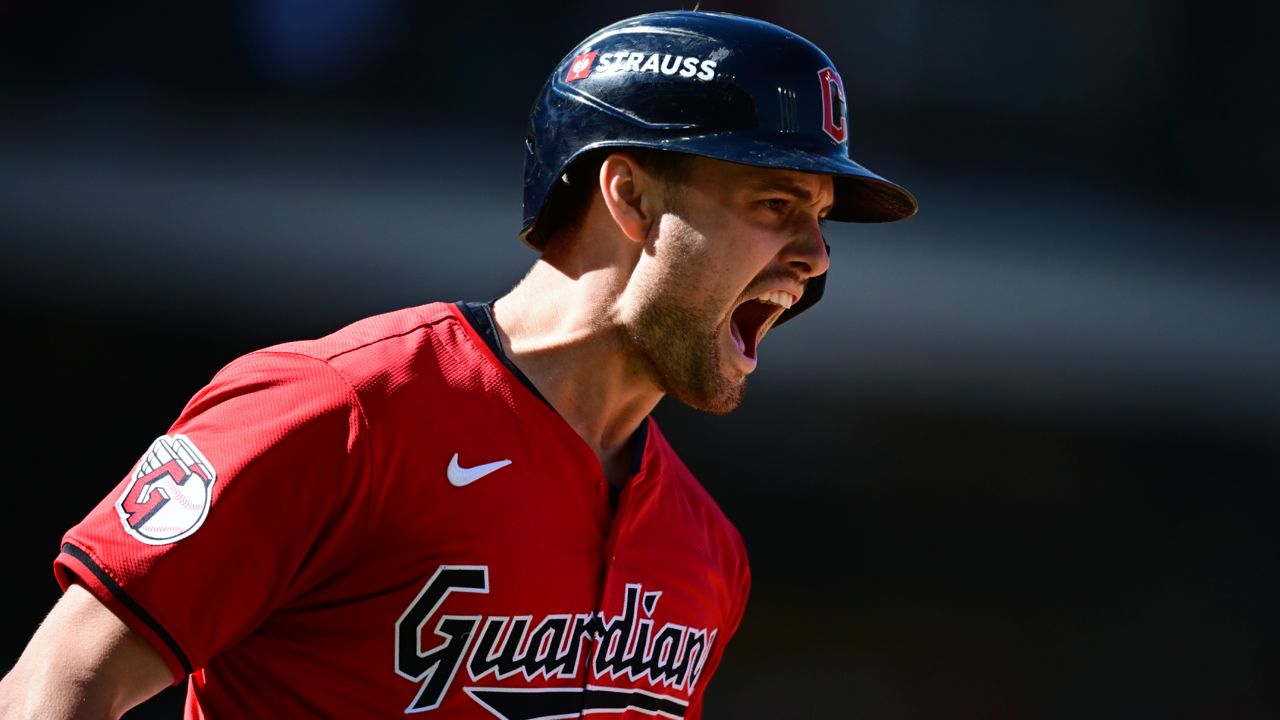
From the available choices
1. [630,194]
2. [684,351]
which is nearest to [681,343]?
[684,351]

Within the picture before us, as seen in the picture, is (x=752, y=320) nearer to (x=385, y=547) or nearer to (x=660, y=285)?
(x=660, y=285)

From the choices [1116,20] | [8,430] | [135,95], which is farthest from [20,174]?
[1116,20]

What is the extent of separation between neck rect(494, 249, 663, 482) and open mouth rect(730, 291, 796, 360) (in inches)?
7.0

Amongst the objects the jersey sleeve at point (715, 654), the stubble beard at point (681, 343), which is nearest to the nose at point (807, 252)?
the stubble beard at point (681, 343)

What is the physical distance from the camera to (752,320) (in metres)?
2.14

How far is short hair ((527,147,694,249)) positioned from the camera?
6.34ft

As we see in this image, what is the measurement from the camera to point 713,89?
1.91 meters

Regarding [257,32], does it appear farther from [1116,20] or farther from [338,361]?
[338,361]

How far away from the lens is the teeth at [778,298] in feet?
6.40

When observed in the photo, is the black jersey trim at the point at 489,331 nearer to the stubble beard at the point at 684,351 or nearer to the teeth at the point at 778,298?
the stubble beard at the point at 684,351

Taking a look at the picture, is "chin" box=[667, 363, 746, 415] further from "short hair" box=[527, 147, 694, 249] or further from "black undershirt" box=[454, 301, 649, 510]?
"short hair" box=[527, 147, 694, 249]

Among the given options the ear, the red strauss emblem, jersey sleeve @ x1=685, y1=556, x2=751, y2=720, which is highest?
the red strauss emblem

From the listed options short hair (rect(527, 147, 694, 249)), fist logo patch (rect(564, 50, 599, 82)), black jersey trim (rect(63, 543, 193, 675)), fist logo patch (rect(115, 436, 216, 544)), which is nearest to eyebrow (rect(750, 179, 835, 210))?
short hair (rect(527, 147, 694, 249))

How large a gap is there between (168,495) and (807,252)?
0.92 metres
